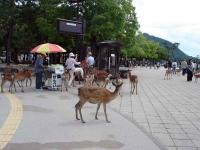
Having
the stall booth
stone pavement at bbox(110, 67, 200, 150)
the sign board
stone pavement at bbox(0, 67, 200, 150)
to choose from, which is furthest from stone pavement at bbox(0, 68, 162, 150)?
the stall booth

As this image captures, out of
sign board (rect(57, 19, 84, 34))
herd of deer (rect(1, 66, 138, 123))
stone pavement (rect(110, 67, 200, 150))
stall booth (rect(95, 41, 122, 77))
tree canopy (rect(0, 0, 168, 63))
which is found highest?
tree canopy (rect(0, 0, 168, 63))

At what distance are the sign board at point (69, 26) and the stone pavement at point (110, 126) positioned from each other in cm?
773

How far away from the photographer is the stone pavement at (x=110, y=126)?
873 cm

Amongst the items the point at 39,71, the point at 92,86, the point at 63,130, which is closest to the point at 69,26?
the point at 39,71

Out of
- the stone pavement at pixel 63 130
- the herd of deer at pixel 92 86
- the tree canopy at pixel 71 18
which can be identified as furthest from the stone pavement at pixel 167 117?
the tree canopy at pixel 71 18

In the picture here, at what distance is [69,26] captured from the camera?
2427 centimetres

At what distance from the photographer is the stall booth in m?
30.6

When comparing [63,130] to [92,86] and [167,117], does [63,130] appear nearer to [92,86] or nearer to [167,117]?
[92,86]

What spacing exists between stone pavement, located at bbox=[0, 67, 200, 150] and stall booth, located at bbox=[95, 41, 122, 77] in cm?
1405

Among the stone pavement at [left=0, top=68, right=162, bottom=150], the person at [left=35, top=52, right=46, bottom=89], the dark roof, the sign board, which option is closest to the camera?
the stone pavement at [left=0, top=68, right=162, bottom=150]

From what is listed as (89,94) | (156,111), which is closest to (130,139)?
(89,94)

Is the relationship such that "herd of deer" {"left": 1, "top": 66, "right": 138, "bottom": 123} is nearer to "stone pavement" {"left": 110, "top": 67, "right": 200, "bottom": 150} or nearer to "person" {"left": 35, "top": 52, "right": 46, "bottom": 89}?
"person" {"left": 35, "top": 52, "right": 46, "bottom": 89}

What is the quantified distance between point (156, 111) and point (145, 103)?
2.23 m

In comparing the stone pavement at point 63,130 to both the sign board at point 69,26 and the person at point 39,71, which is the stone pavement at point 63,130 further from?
the sign board at point 69,26
